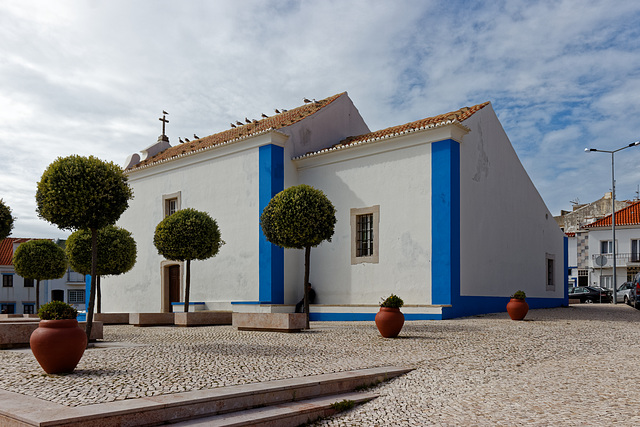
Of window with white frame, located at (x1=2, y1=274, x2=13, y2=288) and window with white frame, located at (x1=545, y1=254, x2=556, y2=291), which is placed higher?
window with white frame, located at (x1=545, y1=254, x2=556, y2=291)

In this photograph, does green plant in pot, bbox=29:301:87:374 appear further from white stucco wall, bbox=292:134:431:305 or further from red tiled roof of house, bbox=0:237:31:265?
red tiled roof of house, bbox=0:237:31:265

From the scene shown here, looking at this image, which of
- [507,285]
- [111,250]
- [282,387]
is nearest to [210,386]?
[282,387]

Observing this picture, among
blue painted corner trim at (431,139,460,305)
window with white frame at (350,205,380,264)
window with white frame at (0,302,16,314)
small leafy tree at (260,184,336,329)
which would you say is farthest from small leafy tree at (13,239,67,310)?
window with white frame at (0,302,16,314)

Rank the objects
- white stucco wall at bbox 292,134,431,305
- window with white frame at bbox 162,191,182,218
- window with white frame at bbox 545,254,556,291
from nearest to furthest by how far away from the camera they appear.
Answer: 1. white stucco wall at bbox 292,134,431,305
2. window with white frame at bbox 162,191,182,218
3. window with white frame at bbox 545,254,556,291

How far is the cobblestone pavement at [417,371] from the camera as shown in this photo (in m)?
5.27

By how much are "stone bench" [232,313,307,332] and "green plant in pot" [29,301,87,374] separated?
244 inches

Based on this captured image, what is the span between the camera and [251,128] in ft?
73.3

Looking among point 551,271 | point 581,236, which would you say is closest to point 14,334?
point 551,271

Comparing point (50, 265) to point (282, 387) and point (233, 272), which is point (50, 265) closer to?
point (233, 272)

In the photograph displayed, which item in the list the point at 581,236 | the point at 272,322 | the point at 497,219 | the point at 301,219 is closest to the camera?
the point at 272,322

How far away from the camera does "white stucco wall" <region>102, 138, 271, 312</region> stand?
18703 millimetres

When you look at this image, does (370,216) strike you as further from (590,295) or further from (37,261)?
(590,295)

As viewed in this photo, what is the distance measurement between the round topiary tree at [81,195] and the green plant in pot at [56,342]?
2.64 m

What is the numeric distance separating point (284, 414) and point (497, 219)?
14.6 meters
